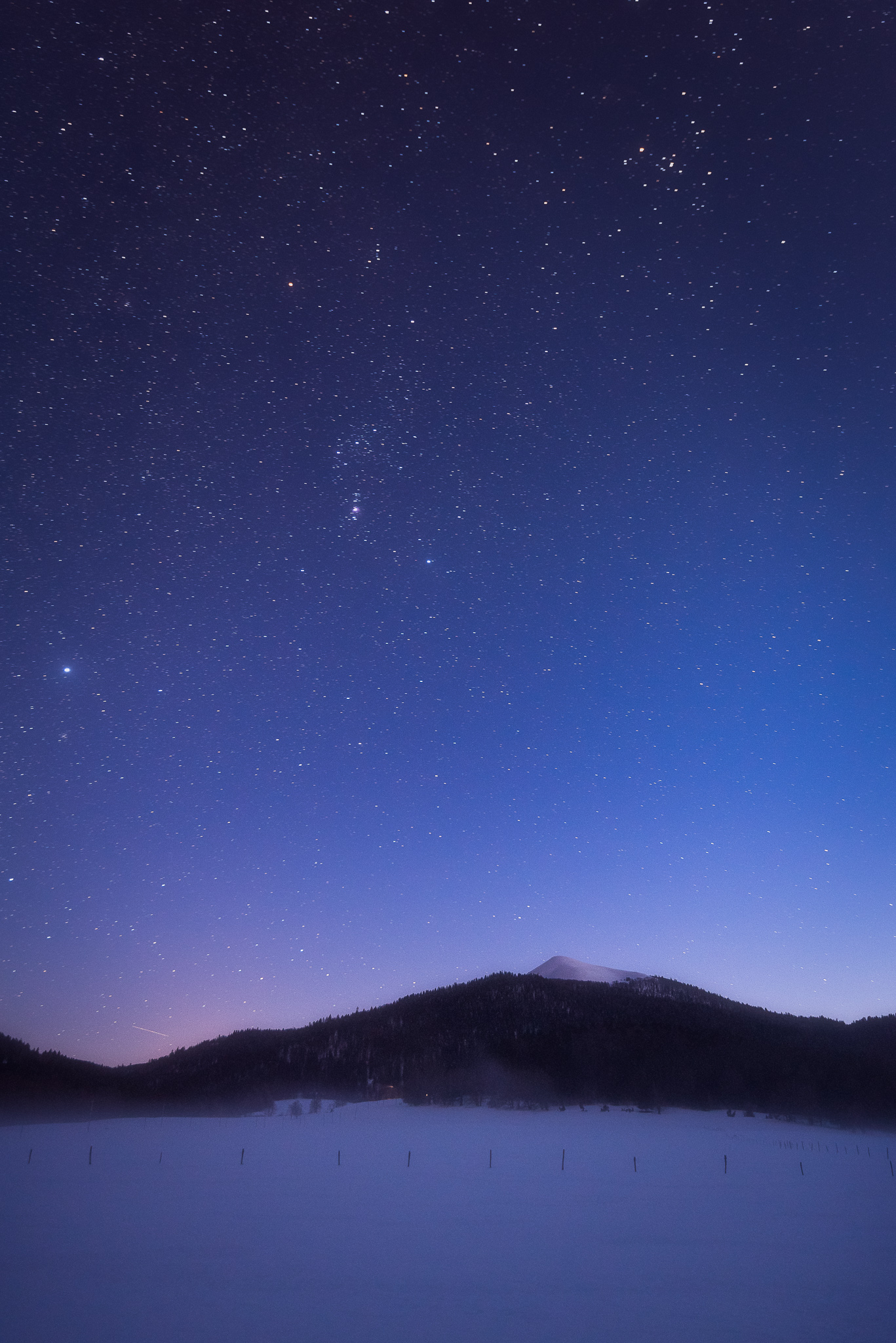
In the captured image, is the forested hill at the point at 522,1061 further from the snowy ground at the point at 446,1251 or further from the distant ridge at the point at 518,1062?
the snowy ground at the point at 446,1251

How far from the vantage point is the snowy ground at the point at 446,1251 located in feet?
44.5

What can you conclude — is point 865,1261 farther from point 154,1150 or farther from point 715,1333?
point 154,1150

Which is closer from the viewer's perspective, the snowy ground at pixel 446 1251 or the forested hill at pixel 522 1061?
the snowy ground at pixel 446 1251

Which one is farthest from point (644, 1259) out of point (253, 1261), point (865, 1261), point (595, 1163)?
point (595, 1163)

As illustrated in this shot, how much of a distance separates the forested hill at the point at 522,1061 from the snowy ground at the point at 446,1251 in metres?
49.6

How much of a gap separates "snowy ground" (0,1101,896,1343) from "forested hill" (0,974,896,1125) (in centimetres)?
4957

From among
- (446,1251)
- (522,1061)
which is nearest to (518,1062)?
(522,1061)

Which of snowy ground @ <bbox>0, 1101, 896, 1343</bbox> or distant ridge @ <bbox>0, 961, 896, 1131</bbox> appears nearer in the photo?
snowy ground @ <bbox>0, 1101, 896, 1343</bbox>

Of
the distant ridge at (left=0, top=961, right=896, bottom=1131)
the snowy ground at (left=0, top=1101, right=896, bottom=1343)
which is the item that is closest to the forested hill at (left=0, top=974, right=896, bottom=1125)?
the distant ridge at (left=0, top=961, right=896, bottom=1131)

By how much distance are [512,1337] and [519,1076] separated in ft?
321

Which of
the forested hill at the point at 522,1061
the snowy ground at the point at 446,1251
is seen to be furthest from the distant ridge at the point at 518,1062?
the snowy ground at the point at 446,1251

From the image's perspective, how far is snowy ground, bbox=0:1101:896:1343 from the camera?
13555 millimetres

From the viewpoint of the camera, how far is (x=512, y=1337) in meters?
12.8

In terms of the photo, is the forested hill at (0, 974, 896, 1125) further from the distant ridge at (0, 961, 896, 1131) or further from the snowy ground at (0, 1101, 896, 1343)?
the snowy ground at (0, 1101, 896, 1343)
